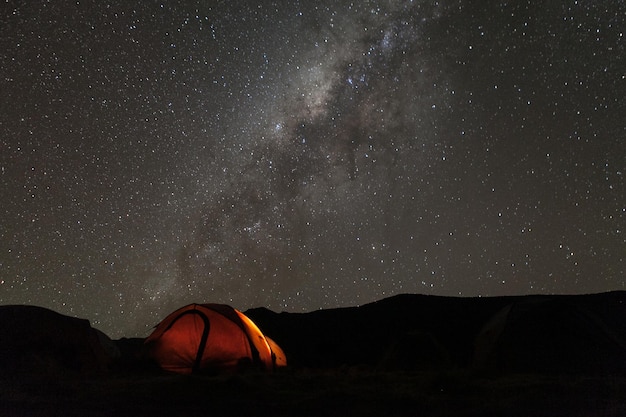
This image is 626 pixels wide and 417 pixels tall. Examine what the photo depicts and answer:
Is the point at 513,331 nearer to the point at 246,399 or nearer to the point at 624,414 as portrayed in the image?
the point at 624,414

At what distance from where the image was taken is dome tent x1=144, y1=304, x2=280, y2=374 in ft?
25.6

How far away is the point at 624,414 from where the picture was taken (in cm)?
305

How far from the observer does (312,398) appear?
3.98m

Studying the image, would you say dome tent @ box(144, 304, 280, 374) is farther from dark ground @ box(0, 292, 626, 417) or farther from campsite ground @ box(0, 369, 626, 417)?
campsite ground @ box(0, 369, 626, 417)

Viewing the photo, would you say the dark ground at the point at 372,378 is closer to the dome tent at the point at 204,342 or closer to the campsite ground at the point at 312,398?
the campsite ground at the point at 312,398

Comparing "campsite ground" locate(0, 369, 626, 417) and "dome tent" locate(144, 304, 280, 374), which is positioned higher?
"dome tent" locate(144, 304, 280, 374)

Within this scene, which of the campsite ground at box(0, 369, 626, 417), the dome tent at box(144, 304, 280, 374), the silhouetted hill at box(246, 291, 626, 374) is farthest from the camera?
the dome tent at box(144, 304, 280, 374)

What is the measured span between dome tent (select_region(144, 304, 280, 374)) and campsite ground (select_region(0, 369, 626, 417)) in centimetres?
307

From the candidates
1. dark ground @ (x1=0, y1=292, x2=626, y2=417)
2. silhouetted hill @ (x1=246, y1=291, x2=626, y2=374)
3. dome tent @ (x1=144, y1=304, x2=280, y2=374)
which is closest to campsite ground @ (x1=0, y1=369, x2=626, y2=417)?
dark ground @ (x1=0, y1=292, x2=626, y2=417)

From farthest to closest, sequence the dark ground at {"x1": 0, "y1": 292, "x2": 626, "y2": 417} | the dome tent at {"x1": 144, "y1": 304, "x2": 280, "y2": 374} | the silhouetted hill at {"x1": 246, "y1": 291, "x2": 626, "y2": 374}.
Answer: the dome tent at {"x1": 144, "y1": 304, "x2": 280, "y2": 374}
the silhouetted hill at {"x1": 246, "y1": 291, "x2": 626, "y2": 374}
the dark ground at {"x1": 0, "y1": 292, "x2": 626, "y2": 417}

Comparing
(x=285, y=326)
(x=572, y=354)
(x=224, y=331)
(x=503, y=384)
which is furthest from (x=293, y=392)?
(x=285, y=326)

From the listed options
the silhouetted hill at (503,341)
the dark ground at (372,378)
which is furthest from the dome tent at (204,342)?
the silhouetted hill at (503,341)

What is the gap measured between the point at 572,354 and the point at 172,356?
6286 mm

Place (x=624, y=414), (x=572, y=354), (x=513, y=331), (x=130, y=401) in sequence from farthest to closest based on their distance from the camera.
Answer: (x=513, y=331) → (x=572, y=354) → (x=130, y=401) → (x=624, y=414)
